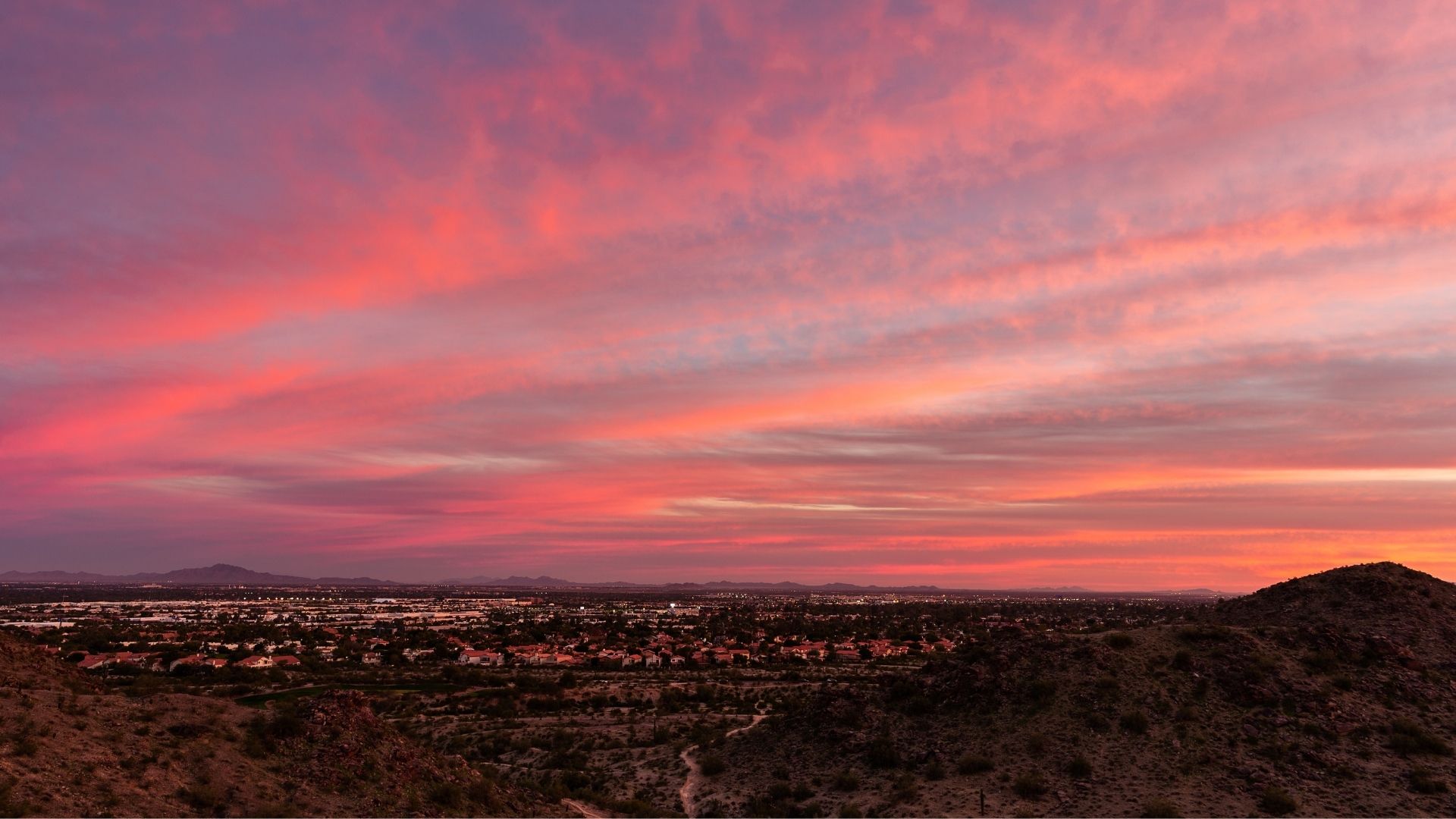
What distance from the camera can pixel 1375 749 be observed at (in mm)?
30016

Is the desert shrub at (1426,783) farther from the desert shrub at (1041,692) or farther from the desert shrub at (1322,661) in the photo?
the desert shrub at (1041,692)

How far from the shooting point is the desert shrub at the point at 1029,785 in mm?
29031

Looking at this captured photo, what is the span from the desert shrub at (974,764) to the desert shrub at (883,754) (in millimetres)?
2571

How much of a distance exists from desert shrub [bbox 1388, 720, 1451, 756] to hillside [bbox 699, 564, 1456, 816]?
0.06m

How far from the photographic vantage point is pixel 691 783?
35.2 m

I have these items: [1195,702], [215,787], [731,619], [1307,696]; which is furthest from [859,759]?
[731,619]

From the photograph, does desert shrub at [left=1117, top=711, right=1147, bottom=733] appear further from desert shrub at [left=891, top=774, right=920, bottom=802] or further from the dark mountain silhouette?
the dark mountain silhouette

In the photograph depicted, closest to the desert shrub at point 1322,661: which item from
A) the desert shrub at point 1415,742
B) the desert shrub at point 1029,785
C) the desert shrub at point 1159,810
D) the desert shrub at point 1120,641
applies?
the desert shrub at point 1415,742

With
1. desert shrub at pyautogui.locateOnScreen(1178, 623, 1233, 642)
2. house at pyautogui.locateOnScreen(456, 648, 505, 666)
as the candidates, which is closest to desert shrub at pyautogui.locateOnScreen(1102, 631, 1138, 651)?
desert shrub at pyautogui.locateOnScreen(1178, 623, 1233, 642)

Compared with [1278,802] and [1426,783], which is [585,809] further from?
[1426,783]

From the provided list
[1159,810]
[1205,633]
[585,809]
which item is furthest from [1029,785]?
[1205,633]

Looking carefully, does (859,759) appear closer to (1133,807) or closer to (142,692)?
(1133,807)

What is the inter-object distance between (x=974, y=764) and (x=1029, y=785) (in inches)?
106

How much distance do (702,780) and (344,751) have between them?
15.7 metres
